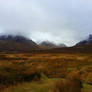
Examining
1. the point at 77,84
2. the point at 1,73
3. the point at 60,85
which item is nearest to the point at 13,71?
the point at 1,73

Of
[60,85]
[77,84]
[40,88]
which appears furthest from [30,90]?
[77,84]

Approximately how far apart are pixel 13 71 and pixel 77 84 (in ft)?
12.5

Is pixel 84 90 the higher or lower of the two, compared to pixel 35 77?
lower

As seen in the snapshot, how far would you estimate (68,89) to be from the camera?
10.9 metres

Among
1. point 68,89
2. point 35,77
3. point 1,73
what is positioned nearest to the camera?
point 68,89

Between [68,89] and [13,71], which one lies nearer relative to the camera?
[68,89]

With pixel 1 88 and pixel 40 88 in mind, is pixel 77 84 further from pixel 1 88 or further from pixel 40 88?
pixel 1 88

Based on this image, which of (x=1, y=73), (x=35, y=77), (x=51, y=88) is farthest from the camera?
(x=35, y=77)

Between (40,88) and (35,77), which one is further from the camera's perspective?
(35,77)

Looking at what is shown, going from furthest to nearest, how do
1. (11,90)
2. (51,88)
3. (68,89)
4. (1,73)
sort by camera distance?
1. (1,73)
2. (68,89)
3. (51,88)
4. (11,90)

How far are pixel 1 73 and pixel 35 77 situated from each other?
1977 mm

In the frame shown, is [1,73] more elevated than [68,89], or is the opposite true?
[1,73]

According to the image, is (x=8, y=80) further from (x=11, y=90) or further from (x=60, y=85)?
(x=60, y=85)

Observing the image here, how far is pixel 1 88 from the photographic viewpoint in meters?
9.77
